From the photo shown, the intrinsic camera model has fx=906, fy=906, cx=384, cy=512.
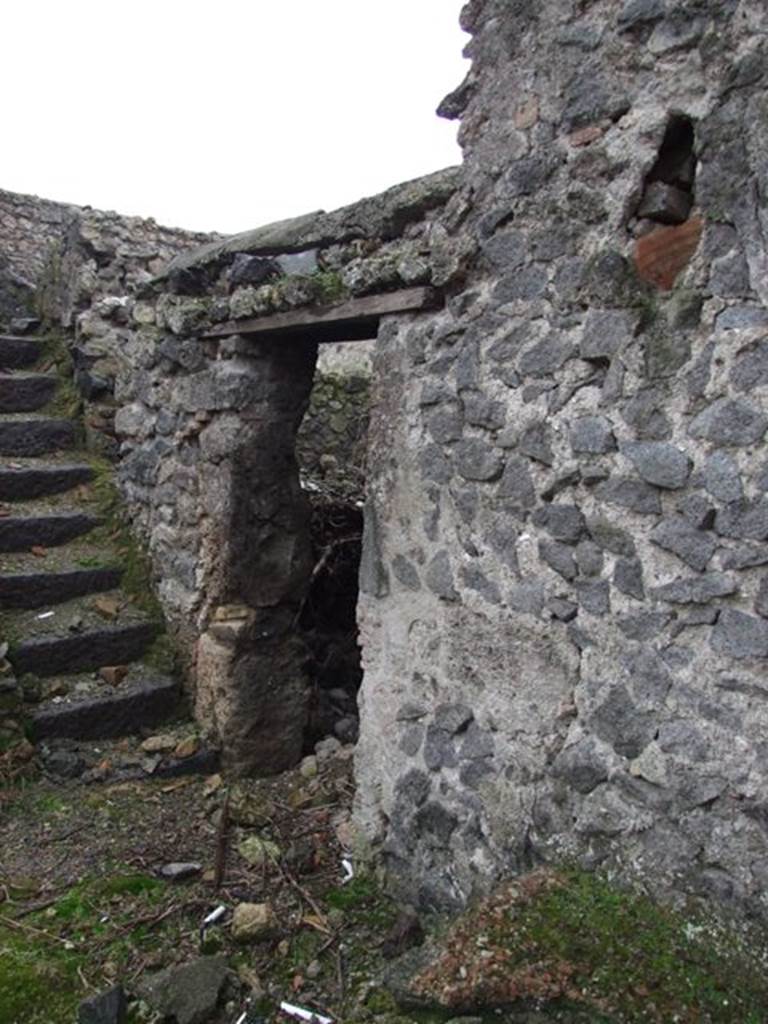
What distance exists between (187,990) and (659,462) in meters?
2.07

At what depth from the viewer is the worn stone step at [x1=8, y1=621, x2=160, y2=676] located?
443 centimetres

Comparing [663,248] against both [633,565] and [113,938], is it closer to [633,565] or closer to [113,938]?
[633,565]

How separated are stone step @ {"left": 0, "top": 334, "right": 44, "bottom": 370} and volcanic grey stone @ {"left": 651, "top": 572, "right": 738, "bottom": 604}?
5.28 m

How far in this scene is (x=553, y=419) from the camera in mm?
2613

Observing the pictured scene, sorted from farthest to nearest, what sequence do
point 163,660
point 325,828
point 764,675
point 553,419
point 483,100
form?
point 163,660
point 325,828
point 483,100
point 553,419
point 764,675

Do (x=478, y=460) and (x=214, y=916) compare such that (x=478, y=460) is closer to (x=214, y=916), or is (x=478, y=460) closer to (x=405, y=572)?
(x=405, y=572)

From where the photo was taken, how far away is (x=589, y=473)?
250 centimetres

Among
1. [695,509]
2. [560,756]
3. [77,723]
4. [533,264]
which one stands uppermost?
[533,264]

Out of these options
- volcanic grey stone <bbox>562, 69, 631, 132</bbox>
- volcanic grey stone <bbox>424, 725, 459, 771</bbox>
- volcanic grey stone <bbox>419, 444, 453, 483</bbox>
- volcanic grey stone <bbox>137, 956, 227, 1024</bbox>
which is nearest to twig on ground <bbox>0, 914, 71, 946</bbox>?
volcanic grey stone <bbox>137, 956, 227, 1024</bbox>

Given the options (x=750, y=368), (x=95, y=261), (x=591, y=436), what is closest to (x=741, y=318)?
(x=750, y=368)

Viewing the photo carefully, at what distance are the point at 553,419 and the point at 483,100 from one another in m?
1.07

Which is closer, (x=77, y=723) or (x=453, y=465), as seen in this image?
(x=453, y=465)

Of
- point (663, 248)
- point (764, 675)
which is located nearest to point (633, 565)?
point (764, 675)

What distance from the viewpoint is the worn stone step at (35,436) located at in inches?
221
